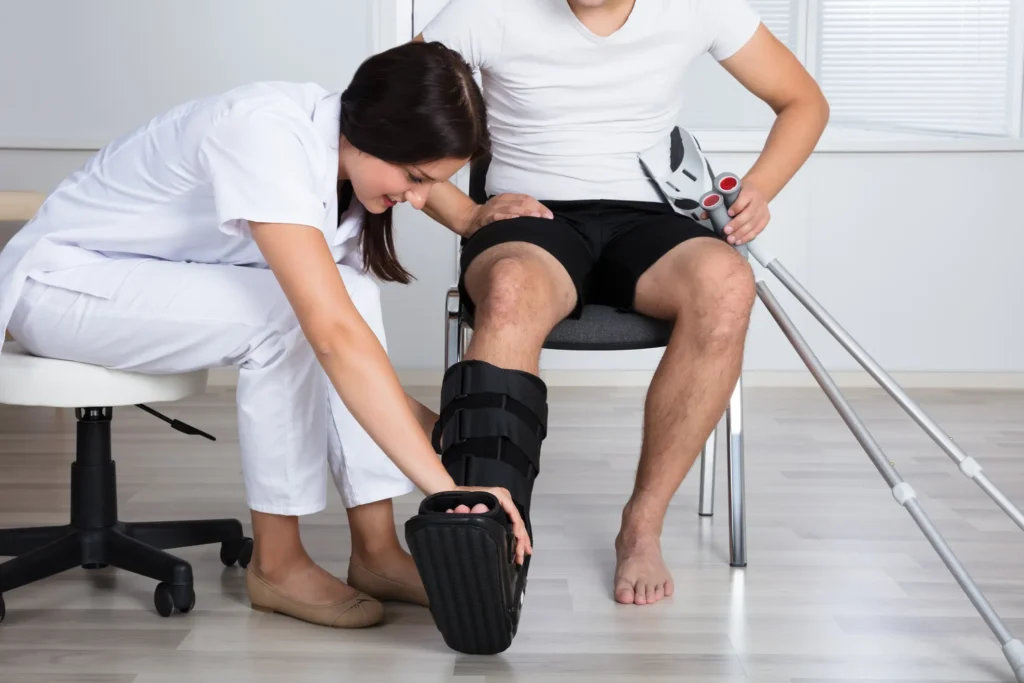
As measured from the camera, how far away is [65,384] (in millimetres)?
1516

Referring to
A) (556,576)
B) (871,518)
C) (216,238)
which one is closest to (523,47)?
(216,238)

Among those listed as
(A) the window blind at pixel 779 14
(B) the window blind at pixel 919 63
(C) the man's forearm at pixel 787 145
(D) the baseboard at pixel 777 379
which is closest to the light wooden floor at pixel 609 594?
(C) the man's forearm at pixel 787 145

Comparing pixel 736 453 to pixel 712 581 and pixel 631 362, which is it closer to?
pixel 712 581

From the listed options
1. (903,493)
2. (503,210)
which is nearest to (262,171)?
(503,210)

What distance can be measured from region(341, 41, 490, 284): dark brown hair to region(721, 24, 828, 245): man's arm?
752mm

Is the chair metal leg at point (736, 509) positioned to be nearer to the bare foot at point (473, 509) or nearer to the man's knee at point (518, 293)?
the man's knee at point (518, 293)

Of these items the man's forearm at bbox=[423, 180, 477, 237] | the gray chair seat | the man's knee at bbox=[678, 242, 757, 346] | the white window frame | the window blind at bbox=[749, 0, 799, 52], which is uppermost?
the window blind at bbox=[749, 0, 799, 52]

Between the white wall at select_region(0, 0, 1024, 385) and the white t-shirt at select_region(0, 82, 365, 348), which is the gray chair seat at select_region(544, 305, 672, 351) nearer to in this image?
the white t-shirt at select_region(0, 82, 365, 348)

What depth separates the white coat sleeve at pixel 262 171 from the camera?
136 centimetres

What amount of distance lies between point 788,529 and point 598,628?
0.67m

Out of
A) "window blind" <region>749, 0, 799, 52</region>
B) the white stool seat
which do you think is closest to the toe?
the white stool seat

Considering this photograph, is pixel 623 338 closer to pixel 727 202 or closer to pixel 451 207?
pixel 727 202

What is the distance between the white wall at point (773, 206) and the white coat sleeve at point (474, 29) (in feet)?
5.43

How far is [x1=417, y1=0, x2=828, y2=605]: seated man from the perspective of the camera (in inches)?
67.5
